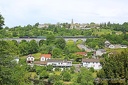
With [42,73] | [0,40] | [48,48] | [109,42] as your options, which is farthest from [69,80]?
[109,42]

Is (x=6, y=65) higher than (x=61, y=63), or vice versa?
(x=6, y=65)

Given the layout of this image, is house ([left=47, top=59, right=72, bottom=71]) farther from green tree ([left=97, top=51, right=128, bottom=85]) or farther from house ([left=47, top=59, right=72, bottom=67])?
green tree ([left=97, top=51, right=128, bottom=85])

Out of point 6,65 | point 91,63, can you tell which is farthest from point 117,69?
point 91,63

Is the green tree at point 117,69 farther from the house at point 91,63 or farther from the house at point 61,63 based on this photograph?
the house at point 91,63

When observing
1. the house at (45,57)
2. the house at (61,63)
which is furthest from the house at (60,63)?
the house at (45,57)

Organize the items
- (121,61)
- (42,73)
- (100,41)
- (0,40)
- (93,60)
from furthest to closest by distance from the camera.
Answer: (100,41)
(93,60)
(42,73)
(121,61)
(0,40)

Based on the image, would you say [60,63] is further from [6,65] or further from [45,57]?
[6,65]

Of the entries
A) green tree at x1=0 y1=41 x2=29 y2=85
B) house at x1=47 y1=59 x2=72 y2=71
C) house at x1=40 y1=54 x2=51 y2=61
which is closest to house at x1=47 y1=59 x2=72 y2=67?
house at x1=47 y1=59 x2=72 y2=71

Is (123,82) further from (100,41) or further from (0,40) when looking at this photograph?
(100,41)

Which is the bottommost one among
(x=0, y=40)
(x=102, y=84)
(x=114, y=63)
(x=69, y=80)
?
(x=69, y=80)

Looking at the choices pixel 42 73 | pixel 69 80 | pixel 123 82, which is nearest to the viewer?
pixel 123 82

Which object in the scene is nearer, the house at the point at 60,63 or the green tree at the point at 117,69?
the green tree at the point at 117,69
